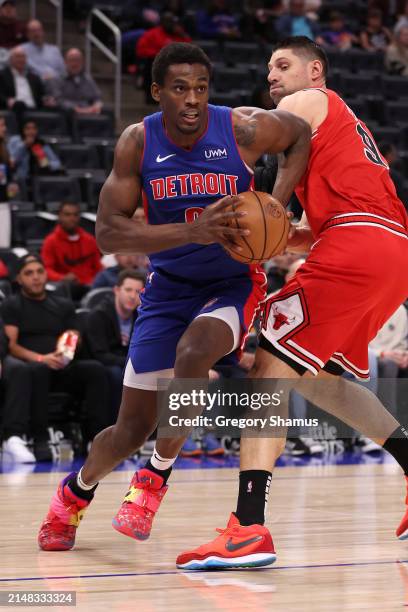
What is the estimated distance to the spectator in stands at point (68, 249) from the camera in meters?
10.8

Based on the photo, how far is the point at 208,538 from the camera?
5.07 meters

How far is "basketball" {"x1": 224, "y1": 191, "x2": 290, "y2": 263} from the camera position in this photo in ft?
13.6

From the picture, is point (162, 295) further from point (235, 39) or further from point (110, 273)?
point (235, 39)

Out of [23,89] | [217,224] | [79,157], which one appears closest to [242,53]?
[23,89]

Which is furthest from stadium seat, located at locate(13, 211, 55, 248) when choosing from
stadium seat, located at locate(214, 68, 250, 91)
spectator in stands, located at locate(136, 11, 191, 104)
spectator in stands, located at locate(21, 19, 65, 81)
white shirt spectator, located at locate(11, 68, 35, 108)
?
stadium seat, located at locate(214, 68, 250, 91)

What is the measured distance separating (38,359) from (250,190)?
4.71 meters

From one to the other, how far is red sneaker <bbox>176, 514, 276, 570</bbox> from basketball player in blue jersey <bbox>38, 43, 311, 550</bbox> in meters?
0.42

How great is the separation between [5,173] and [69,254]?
1227 millimetres

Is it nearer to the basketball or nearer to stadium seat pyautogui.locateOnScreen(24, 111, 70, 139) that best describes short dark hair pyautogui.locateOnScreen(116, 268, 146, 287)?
stadium seat pyautogui.locateOnScreen(24, 111, 70, 139)

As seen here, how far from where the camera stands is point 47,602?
3605 mm

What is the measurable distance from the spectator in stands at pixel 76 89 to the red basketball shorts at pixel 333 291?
1001cm

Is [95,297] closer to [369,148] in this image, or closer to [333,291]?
[369,148]

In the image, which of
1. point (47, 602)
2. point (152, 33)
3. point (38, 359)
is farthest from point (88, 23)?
point (47, 602)

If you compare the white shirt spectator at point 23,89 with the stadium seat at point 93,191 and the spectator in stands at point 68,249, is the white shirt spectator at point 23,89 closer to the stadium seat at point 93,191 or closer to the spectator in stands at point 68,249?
the stadium seat at point 93,191
